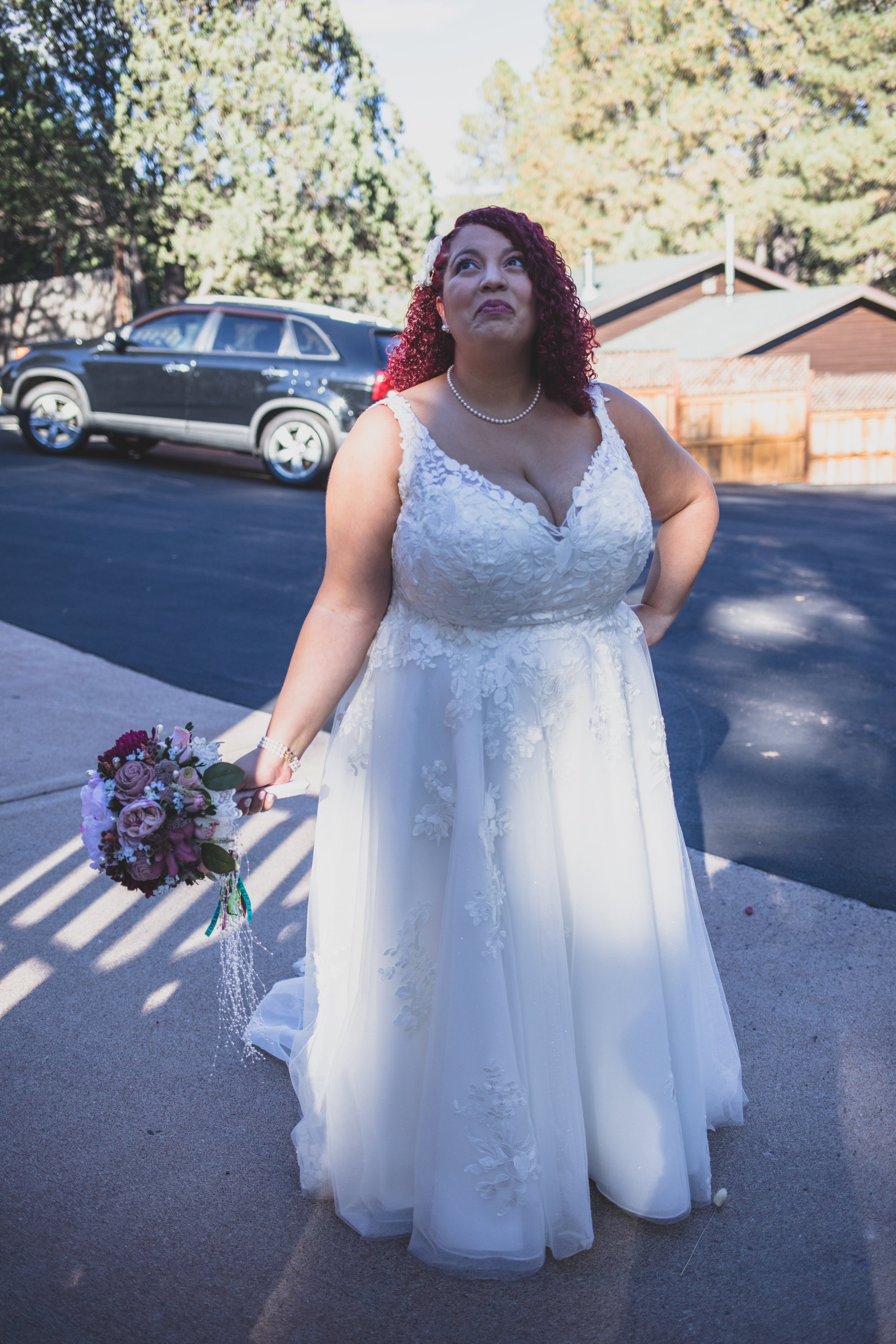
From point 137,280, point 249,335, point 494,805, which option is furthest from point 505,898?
point 137,280

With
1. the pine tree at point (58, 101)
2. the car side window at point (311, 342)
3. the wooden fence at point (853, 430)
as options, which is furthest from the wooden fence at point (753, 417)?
the pine tree at point (58, 101)

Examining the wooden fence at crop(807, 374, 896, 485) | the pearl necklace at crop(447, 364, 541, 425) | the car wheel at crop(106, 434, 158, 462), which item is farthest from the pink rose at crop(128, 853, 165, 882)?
the wooden fence at crop(807, 374, 896, 485)

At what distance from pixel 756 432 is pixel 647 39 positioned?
25348 millimetres

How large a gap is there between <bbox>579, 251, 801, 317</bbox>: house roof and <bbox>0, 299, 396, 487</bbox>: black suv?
14479mm

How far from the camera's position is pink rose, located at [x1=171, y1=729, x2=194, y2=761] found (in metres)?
2.16

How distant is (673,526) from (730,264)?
2688cm

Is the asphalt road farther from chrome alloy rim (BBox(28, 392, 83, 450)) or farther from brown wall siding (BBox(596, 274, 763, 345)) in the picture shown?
brown wall siding (BBox(596, 274, 763, 345))

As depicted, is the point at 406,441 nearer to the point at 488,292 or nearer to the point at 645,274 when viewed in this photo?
the point at 488,292

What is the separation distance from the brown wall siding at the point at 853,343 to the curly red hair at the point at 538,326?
25.6 metres

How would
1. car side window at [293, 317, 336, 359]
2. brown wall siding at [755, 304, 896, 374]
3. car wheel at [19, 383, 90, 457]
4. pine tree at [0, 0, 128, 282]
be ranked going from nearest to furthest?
car side window at [293, 317, 336, 359] < car wheel at [19, 383, 90, 457] < pine tree at [0, 0, 128, 282] < brown wall siding at [755, 304, 896, 374]

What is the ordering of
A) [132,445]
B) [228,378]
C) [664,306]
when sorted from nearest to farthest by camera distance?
[228,378]
[132,445]
[664,306]

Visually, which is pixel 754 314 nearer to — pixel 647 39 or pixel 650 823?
pixel 647 39

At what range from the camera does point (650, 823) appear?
238 centimetres

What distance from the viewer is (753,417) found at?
1688cm
